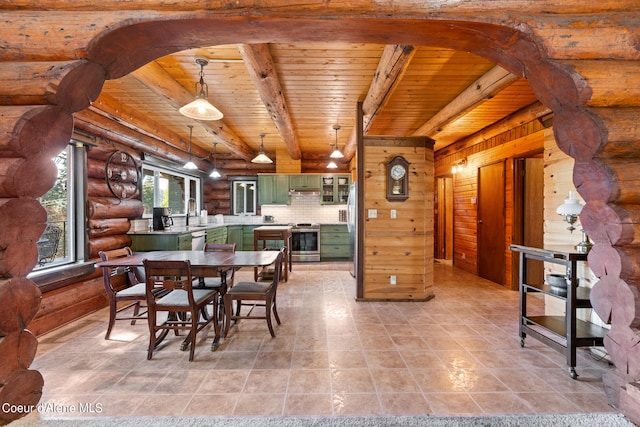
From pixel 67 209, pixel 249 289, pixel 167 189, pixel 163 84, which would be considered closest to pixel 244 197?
pixel 167 189

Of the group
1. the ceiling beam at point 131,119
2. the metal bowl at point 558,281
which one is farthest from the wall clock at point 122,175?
the metal bowl at point 558,281

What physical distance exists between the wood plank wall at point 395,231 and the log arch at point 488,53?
2356 mm

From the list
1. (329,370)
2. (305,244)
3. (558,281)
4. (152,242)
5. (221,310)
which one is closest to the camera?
(329,370)

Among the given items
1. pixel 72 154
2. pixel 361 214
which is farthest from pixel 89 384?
pixel 361 214

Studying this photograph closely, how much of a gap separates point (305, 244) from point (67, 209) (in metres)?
4.57

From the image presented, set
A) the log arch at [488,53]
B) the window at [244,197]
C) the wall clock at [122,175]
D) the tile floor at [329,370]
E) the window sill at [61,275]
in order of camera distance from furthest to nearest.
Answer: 1. the window at [244,197]
2. the wall clock at [122,175]
3. the window sill at [61,275]
4. the tile floor at [329,370]
5. the log arch at [488,53]

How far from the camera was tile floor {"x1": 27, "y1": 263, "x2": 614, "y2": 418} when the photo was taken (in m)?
1.89

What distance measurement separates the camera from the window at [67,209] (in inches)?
140

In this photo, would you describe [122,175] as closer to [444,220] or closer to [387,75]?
[387,75]

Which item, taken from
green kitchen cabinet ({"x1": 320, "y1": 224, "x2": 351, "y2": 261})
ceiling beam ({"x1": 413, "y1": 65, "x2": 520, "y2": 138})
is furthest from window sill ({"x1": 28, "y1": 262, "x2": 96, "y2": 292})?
ceiling beam ({"x1": 413, "y1": 65, "x2": 520, "y2": 138})

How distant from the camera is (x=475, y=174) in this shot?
5648 mm

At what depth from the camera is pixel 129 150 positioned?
15.4ft

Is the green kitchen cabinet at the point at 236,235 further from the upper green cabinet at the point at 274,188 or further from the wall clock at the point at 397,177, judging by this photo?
the wall clock at the point at 397,177

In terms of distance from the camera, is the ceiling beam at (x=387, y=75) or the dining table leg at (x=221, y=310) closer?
the ceiling beam at (x=387, y=75)
